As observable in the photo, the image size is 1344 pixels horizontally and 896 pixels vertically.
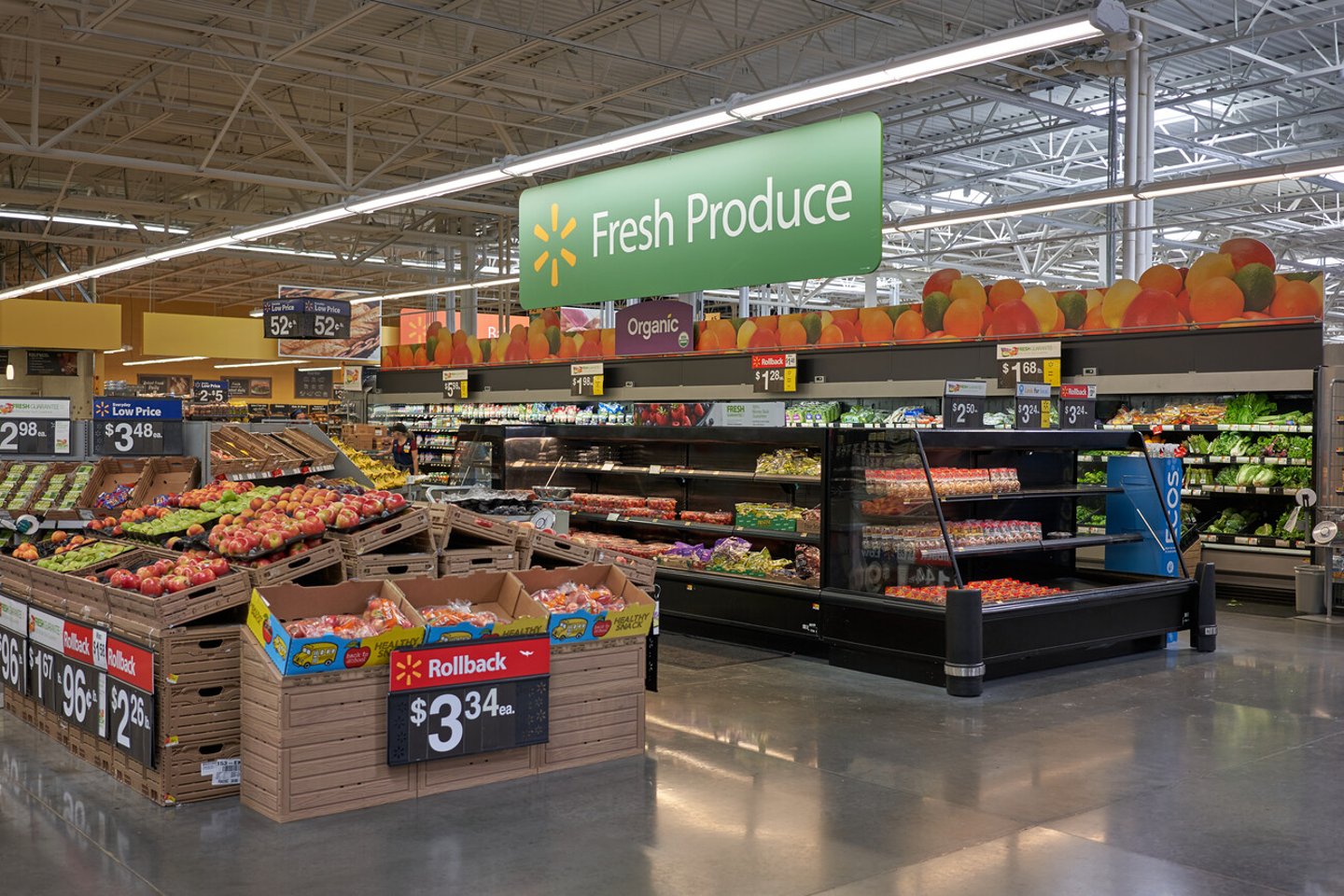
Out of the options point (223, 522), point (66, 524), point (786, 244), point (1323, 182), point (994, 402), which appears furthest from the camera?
point (1323, 182)

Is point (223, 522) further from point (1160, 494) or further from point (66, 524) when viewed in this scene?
point (1160, 494)

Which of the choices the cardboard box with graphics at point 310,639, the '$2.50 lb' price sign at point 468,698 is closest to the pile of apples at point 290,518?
the cardboard box with graphics at point 310,639

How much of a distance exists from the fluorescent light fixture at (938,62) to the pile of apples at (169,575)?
3964mm

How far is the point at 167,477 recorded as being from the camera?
8.25m

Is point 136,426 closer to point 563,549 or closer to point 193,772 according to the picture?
point 563,549

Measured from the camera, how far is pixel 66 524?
7.62 metres

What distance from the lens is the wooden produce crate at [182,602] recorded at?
4.83 meters

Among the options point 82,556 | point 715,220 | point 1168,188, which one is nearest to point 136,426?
point 82,556

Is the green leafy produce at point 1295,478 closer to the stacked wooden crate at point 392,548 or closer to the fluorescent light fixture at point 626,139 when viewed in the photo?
the fluorescent light fixture at point 626,139

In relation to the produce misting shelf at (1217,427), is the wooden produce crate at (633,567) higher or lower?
lower

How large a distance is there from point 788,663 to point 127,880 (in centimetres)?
462

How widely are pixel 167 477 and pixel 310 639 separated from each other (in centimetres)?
425

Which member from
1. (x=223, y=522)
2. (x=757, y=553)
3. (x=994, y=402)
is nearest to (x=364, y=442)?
(x=994, y=402)

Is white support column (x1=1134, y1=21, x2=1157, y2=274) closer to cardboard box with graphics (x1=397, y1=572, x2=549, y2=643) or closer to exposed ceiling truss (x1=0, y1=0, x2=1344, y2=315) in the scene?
exposed ceiling truss (x1=0, y1=0, x2=1344, y2=315)
